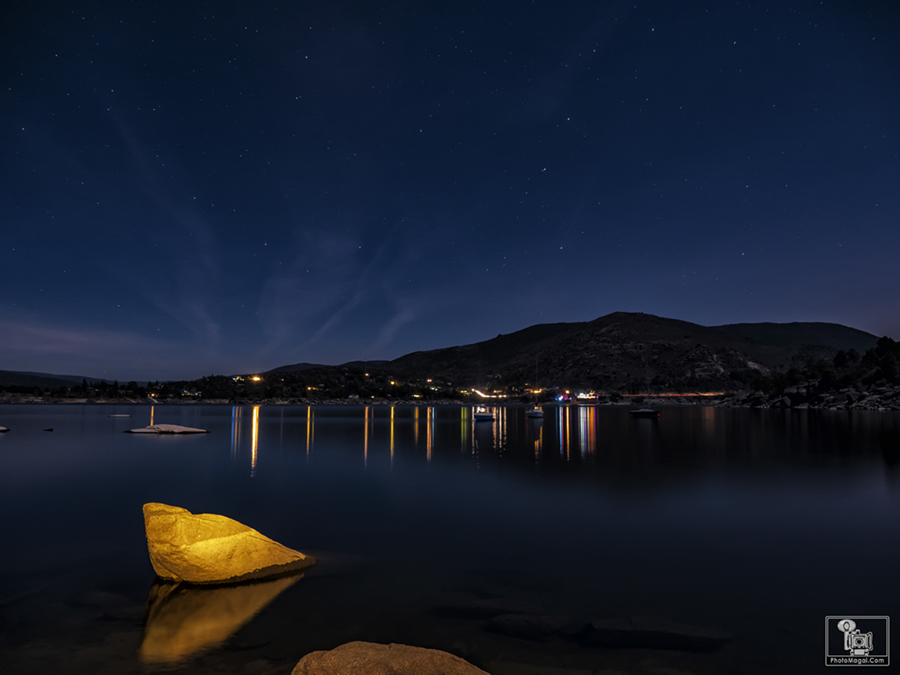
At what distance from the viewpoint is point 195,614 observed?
1034 cm

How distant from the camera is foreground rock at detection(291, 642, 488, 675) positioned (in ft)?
22.8

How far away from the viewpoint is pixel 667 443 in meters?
55.3

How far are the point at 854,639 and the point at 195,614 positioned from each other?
13.1 m

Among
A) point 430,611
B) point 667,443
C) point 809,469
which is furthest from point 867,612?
point 667,443

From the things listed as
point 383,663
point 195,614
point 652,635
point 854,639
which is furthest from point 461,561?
point 854,639

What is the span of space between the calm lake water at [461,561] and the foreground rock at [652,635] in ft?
0.97

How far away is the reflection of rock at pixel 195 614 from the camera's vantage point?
8.95 m

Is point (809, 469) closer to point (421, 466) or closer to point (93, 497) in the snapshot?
point (421, 466)

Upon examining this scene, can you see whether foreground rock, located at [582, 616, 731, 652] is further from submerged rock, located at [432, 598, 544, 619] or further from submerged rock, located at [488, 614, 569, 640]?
submerged rock, located at [432, 598, 544, 619]

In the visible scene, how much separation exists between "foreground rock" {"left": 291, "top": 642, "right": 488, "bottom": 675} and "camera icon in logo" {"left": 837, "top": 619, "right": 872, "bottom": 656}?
25.1ft

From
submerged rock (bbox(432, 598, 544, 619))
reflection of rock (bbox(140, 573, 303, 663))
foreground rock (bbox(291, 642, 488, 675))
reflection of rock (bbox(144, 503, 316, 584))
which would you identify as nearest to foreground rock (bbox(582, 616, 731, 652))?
submerged rock (bbox(432, 598, 544, 619))

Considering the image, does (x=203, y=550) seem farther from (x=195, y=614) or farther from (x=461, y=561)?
(x=461, y=561)

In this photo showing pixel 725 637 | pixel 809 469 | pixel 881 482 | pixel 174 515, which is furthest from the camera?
pixel 809 469

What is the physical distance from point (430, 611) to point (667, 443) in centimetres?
5094
